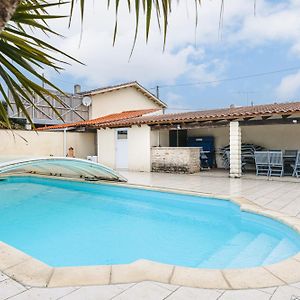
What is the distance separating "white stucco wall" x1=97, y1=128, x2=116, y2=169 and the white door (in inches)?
11.3

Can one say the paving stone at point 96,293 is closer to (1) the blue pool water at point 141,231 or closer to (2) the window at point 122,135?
(1) the blue pool water at point 141,231

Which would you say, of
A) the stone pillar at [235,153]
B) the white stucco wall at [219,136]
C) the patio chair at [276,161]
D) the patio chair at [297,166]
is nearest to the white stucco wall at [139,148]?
the white stucco wall at [219,136]

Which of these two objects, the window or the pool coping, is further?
the window

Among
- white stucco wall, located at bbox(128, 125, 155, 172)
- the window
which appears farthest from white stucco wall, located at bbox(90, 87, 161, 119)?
white stucco wall, located at bbox(128, 125, 155, 172)

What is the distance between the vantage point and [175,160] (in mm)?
15289

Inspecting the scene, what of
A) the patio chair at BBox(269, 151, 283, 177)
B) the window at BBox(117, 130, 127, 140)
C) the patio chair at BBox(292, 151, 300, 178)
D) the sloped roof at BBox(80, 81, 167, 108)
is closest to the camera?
the patio chair at BBox(292, 151, 300, 178)

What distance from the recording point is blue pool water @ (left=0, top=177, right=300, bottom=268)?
5.48 metres

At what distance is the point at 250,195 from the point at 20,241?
6.42 m

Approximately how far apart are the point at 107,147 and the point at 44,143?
4.16 metres

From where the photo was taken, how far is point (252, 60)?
14.1 ft

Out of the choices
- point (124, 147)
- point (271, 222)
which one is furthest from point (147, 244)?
point (124, 147)

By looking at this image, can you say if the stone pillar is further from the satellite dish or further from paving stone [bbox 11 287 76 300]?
the satellite dish

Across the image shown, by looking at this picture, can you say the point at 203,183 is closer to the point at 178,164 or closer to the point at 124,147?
the point at 178,164

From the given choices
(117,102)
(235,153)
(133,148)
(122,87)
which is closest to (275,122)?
(235,153)
